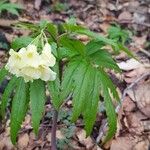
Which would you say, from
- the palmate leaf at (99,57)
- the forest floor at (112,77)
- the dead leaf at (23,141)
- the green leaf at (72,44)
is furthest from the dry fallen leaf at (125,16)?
the green leaf at (72,44)

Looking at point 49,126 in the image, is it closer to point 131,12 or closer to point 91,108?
point 91,108

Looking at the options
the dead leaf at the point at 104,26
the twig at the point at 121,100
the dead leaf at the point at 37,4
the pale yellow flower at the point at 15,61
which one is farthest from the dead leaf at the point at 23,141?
the dead leaf at the point at 37,4

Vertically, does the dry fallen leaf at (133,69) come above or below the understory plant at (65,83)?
below

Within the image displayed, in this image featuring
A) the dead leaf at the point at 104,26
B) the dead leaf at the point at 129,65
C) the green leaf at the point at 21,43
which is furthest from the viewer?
the dead leaf at the point at 104,26

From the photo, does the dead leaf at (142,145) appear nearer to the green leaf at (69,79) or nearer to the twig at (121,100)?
the twig at (121,100)

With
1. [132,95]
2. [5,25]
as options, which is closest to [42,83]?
[132,95]

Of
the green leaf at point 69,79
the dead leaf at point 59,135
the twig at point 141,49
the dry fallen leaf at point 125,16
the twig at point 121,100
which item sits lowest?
the dead leaf at point 59,135

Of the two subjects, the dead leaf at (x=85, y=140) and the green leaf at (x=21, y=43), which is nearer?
the green leaf at (x=21, y=43)

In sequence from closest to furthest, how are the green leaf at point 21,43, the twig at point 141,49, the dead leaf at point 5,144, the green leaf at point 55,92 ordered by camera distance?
1. the green leaf at point 55,92
2. the green leaf at point 21,43
3. the dead leaf at point 5,144
4. the twig at point 141,49
